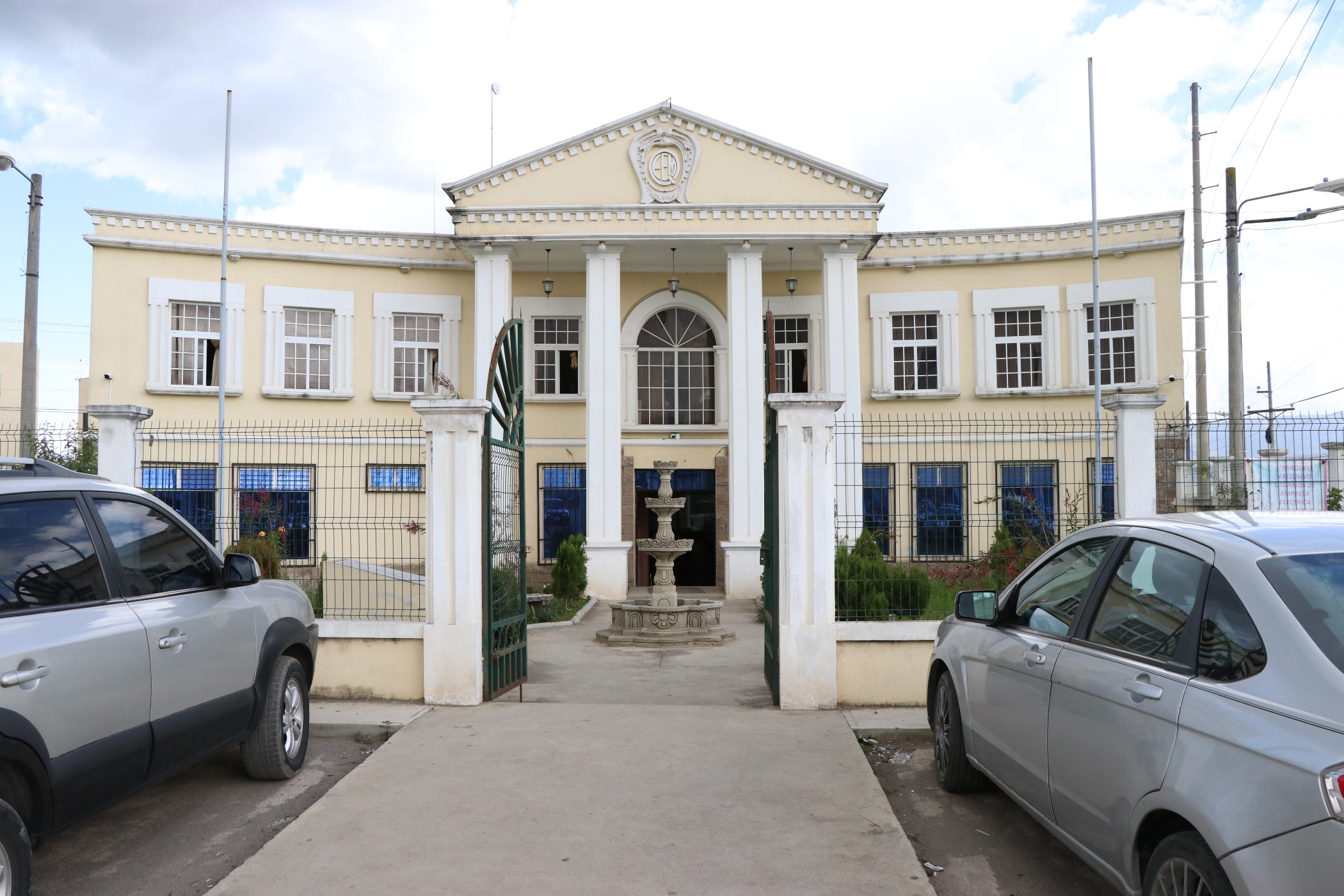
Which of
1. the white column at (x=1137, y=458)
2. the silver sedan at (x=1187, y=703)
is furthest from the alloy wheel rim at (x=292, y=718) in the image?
the white column at (x=1137, y=458)

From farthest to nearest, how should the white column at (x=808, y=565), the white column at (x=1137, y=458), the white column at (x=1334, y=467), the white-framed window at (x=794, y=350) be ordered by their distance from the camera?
the white-framed window at (x=794, y=350), the white column at (x=1334, y=467), the white column at (x=1137, y=458), the white column at (x=808, y=565)

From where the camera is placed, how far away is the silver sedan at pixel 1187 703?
273 cm

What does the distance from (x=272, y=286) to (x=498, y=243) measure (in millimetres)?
5110

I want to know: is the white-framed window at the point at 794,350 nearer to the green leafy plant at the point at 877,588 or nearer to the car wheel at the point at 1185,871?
the green leafy plant at the point at 877,588

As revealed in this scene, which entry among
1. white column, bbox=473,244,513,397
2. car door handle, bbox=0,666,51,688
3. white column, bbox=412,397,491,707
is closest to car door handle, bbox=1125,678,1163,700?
car door handle, bbox=0,666,51,688

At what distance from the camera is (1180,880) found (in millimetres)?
3148

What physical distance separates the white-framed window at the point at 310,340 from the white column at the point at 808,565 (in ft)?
48.5

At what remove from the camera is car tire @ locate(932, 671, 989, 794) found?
5.64 metres

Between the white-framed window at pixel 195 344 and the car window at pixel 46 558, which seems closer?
the car window at pixel 46 558

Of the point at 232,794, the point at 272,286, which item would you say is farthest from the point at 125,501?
the point at 272,286

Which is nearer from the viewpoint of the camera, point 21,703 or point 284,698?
point 21,703

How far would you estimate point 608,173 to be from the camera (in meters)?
19.5

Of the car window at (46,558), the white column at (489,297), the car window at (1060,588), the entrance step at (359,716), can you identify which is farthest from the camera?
the white column at (489,297)

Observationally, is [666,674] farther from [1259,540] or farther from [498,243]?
[498,243]
